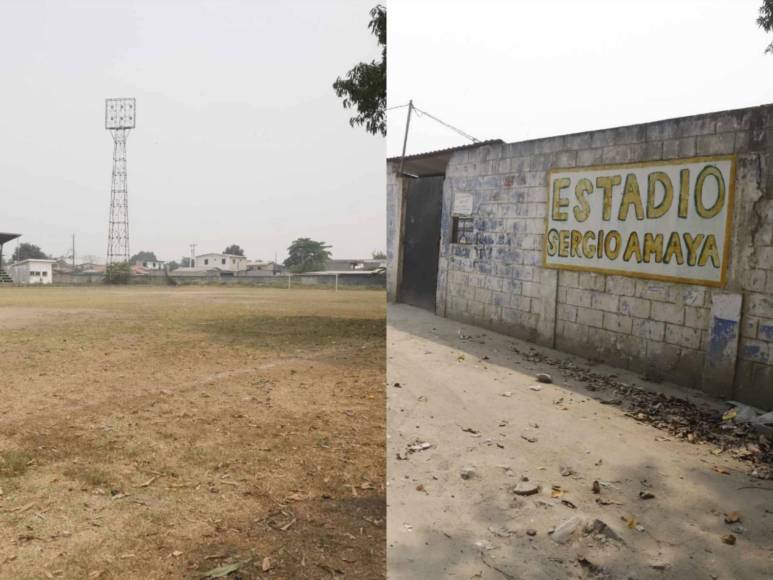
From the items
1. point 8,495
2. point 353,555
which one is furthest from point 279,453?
point 8,495

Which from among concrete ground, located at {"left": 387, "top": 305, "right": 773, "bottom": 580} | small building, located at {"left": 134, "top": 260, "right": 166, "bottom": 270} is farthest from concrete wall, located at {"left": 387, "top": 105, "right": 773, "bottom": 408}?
small building, located at {"left": 134, "top": 260, "right": 166, "bottom": 270}

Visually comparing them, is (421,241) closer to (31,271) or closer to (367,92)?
(367,92)

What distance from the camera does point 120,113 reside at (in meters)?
4.04

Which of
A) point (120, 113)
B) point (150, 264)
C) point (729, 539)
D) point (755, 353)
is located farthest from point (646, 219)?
point (150, 264)

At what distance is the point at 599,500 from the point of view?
207cm

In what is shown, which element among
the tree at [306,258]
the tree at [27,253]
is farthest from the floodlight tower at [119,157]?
the tree at [306,258]

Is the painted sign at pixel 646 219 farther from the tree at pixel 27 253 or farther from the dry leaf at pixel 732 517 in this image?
the tree at pixel 27 253

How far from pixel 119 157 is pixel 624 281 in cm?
404

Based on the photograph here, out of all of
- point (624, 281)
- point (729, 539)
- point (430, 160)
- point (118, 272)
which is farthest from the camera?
point (118, 272)

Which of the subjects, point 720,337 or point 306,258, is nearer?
point 720,337

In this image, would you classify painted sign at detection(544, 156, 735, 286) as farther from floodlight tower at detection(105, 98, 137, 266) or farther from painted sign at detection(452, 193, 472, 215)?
floodlight tower at detection(105, 98, 137, 266)

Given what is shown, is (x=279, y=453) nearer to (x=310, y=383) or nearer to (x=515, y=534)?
(x=515, y=534)

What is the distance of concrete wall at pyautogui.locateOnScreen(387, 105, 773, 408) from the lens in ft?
11.1

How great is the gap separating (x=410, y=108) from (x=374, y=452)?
5.20 meters
